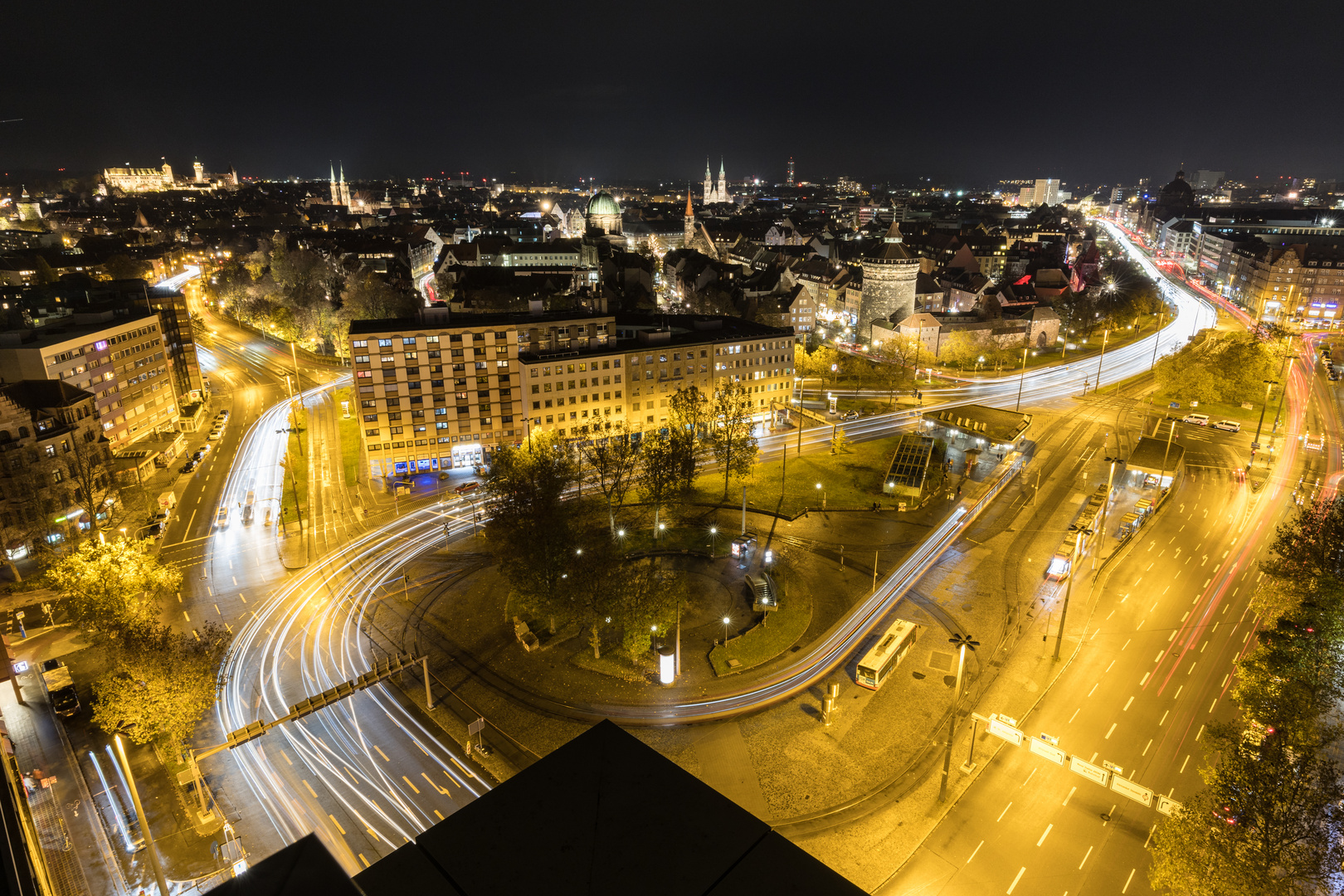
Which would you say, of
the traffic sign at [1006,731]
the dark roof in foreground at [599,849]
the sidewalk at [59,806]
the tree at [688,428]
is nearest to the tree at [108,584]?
the sidewalk at [59,806]

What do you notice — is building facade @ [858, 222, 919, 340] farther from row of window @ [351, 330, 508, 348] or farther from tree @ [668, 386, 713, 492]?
row of window @ [351, 330, 508, 348]

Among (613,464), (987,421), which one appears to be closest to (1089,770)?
(613,464)

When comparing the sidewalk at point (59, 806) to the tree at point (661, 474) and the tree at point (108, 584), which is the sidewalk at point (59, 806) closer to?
the tree at point (108, 584)

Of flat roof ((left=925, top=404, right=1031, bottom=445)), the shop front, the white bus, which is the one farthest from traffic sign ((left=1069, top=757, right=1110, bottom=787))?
the shop front

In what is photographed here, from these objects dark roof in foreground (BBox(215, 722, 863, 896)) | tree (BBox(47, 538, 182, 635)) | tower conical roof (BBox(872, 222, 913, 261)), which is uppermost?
tower conical roof (BBox(872, 222, 913, 261))

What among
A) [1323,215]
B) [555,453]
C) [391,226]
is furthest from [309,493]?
[1323,215]

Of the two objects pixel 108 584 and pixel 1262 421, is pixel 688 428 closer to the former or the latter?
pixel 108 584

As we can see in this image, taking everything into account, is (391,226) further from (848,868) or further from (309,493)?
(848,868)
